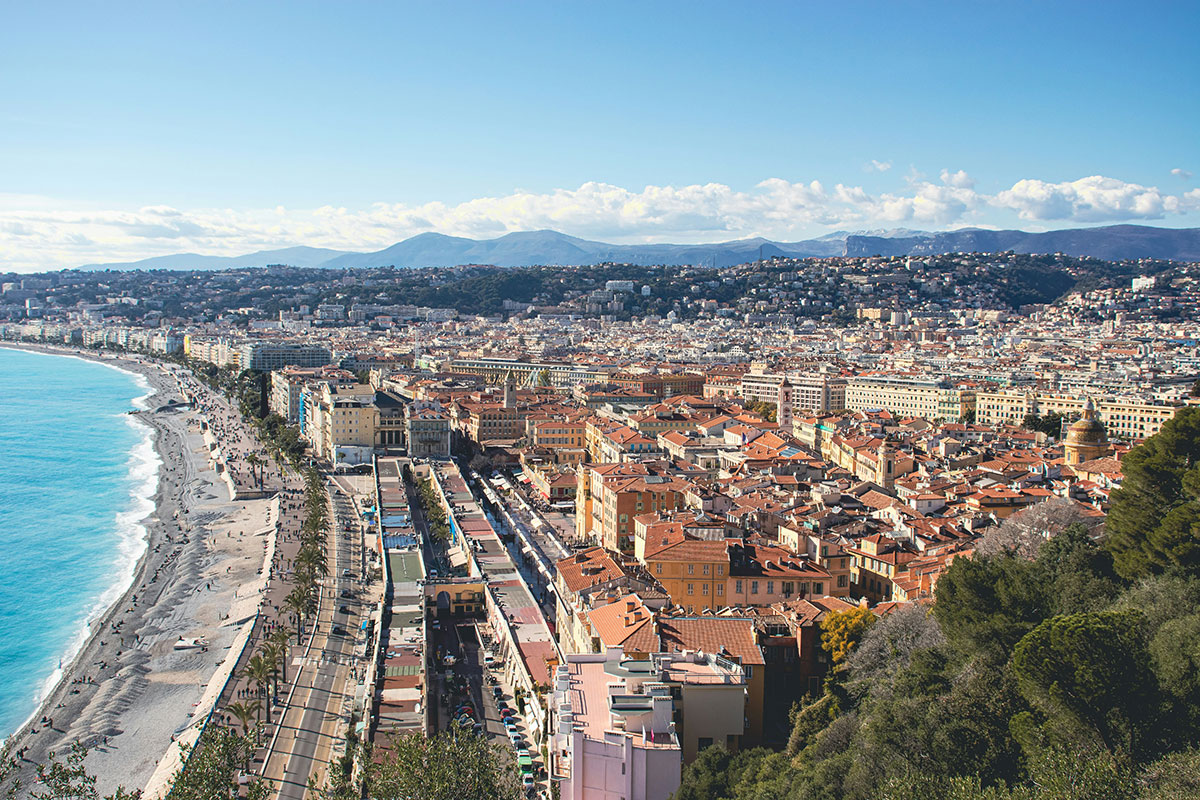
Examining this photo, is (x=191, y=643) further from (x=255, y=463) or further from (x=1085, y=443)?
(x=1085, y=443)

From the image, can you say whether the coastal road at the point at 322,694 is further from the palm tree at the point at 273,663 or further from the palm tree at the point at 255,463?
the palm tree at the point at 255,463

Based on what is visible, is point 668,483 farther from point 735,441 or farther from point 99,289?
point 99,289

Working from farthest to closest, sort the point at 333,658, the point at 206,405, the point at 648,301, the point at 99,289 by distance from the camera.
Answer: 1. the point at 99,289
2. the point at 648,301
3. the point at 206,405
4. the point at 333,658

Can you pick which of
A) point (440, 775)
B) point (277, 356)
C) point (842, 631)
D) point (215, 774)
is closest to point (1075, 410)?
point (842, 631)

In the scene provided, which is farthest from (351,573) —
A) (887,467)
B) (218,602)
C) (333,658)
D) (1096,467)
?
(1096,467)

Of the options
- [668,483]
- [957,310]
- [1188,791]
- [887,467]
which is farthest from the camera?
[957,310]
